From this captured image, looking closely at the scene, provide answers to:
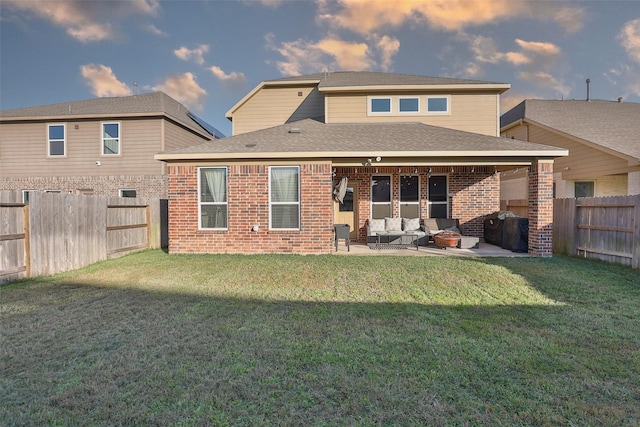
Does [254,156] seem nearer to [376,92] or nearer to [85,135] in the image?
[376,92]

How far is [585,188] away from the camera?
44.2 feet

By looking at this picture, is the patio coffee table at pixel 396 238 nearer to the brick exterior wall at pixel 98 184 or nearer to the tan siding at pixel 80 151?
the brick exterior wall at pixel 98 184

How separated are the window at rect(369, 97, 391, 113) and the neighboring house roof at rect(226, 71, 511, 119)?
0.45 m

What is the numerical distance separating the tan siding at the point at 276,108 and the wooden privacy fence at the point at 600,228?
359 inches

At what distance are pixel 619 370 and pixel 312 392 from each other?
9.11 ft

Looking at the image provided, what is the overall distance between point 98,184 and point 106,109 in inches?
144

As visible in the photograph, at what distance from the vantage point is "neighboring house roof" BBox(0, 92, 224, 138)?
47.8 feet

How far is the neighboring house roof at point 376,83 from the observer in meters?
11.2

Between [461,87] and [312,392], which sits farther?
[461,87]

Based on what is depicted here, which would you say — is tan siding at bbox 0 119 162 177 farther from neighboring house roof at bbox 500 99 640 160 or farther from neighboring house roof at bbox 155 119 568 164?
neighboring house roof at bbox 500 99 640 160

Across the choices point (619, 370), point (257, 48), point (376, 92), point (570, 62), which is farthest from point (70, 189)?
point (570, 62)

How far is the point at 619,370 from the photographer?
2.79 metres

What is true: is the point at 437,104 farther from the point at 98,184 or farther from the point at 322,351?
the point at 98,184

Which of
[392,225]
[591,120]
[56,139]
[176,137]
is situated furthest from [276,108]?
[591,120]
